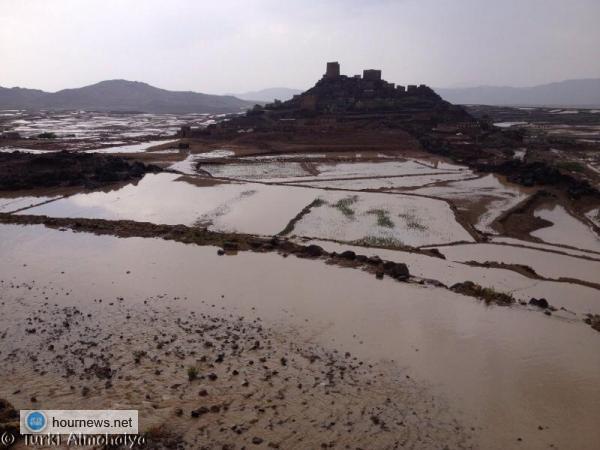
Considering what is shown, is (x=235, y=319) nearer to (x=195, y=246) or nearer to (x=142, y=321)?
(x=142, y=321)

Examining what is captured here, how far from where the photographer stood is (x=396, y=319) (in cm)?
918

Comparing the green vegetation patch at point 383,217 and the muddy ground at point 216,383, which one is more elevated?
the green vegetation patch at point 383,217

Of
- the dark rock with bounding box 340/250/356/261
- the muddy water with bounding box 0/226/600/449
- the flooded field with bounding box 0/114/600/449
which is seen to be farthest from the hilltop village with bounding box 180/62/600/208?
the muddy water with bounding box 0/226/600/449

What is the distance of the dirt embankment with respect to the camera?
2264 cm

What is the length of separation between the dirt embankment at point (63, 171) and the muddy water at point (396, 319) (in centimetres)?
982

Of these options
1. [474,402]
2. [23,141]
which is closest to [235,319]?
[474,402]

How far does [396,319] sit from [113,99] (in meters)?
154

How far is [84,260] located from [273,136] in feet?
103

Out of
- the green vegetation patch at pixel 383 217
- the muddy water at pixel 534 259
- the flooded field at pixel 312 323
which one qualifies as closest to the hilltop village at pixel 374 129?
the green vegetation patch at pixel 383 217

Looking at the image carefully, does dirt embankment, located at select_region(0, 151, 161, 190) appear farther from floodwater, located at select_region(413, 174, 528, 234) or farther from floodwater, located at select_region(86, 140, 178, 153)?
floodwater, located at select_region(413, 174, 528, 234)

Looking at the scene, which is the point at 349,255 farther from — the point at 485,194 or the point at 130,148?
the point at 130,148

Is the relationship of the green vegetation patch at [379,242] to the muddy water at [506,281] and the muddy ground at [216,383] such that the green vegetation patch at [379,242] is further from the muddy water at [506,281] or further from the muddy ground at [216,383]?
the muddy ground at [216,383]

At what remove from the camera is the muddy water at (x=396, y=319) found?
6621mm

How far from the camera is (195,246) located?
1346 cm
